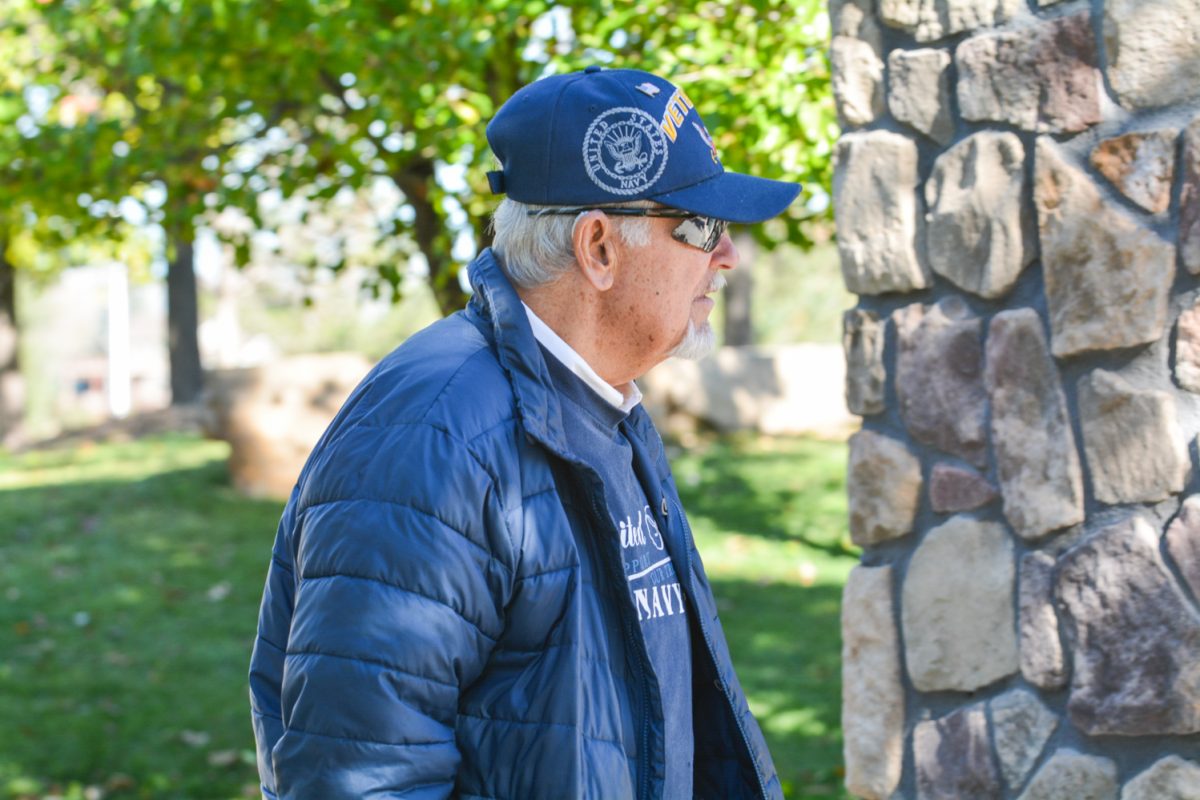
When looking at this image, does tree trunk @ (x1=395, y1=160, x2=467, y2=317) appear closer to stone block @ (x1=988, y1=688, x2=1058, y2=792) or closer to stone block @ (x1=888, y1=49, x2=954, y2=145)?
stone block @ (x1=888, y1=49, x2=954, y2=145)

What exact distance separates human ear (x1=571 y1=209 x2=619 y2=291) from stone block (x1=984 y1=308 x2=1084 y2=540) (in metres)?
1.17

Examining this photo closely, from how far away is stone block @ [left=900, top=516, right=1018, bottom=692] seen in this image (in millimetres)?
2832

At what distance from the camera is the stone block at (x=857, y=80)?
3031mm

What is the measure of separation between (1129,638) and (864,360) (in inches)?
32.8

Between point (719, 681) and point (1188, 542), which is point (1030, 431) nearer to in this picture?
point (1188, 542)

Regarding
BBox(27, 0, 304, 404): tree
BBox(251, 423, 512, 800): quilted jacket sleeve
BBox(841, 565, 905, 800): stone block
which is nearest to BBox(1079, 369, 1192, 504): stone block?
BBox(841, 565, 905, 800): stone block

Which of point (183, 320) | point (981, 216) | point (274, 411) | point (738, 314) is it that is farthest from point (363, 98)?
point (183, 320)

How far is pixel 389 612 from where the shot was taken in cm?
159

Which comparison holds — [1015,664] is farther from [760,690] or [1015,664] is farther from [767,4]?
[760,690]

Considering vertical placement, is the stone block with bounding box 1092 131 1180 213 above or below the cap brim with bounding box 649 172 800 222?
above

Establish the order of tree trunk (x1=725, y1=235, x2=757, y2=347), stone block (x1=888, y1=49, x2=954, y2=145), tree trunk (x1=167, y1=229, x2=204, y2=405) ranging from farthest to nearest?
tree trunk (x1=167, y1=229, x2=204, y2=405) → tree trunk (x1=725, y1=235, x2=757, y2=347) → stone block (x1=888, y1=49, x2=954, y2=145)

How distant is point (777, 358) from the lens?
13094mm

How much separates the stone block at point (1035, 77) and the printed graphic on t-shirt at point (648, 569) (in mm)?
1284

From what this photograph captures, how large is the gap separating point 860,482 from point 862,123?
2.69 feet
